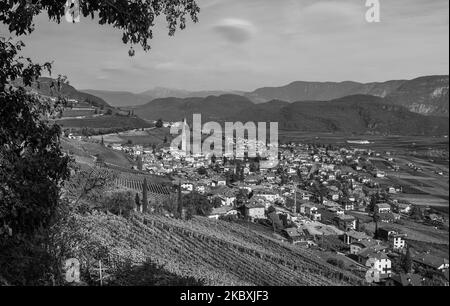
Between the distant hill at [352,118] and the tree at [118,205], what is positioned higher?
the distant hill at [352,118]

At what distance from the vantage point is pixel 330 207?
39938 millimetres

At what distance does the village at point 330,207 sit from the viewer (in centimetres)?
2302

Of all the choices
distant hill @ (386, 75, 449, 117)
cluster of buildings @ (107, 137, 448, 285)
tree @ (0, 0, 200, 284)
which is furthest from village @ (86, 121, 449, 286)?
distant hill @ (386, 75, 449, 117)

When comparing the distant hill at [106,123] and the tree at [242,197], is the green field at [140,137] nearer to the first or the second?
the distant hill at [106,123]

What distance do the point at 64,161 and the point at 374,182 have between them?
45.4 meters

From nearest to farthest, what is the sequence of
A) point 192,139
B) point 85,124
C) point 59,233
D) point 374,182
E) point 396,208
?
point 59,233 → point 396,208 → point 374,182 → point 85,124 → point 192,139

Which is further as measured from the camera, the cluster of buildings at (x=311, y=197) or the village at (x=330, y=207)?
the cluster of buildings at (x=311, y=197)

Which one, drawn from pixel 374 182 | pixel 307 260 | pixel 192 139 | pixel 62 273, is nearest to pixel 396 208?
pixel 374 182

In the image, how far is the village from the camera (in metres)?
23.0

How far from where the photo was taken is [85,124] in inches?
2603

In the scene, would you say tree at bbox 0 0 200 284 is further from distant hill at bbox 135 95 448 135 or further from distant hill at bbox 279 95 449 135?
distant hill at bbox 279 95 449 135

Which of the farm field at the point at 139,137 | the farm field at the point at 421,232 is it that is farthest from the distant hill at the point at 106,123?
the farm field at the point at 421,232

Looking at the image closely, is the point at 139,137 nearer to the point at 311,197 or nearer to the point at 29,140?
the point at 311,197

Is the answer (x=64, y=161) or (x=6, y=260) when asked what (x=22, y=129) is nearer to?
(x=64, y=161)
